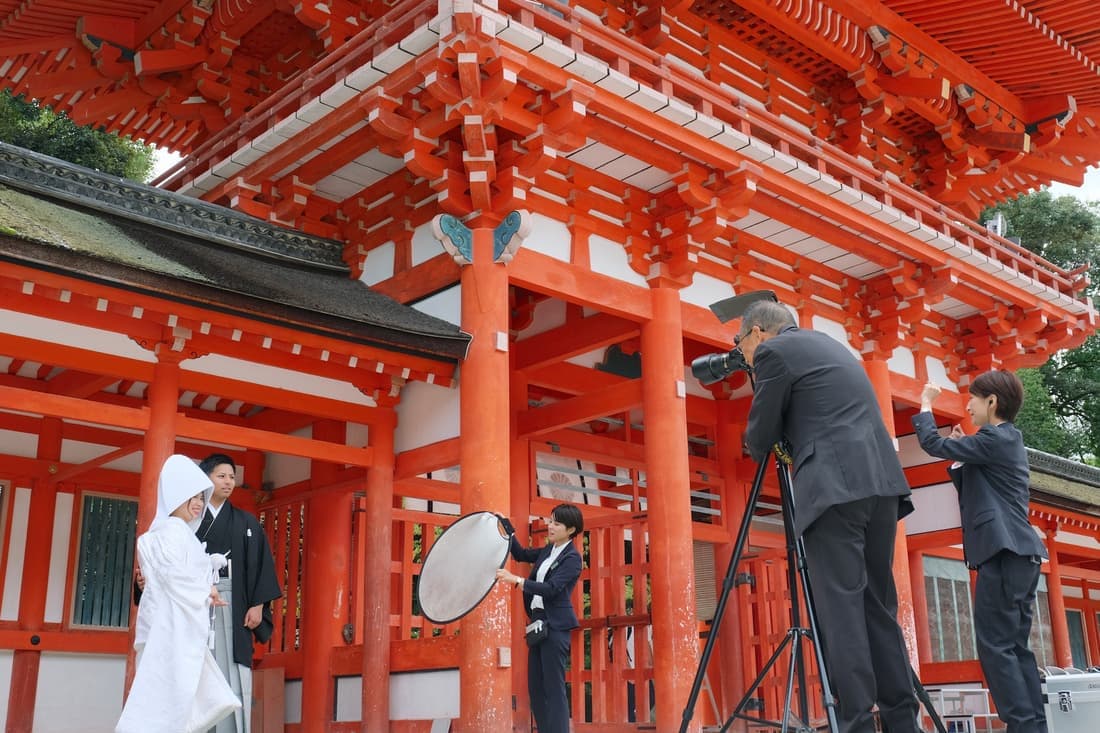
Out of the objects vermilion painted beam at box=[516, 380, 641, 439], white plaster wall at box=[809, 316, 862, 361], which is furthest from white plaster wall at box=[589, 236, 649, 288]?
white plaster wall at box=[809, 316, 862, 361]

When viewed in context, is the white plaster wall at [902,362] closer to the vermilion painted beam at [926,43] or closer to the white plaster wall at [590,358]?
the vermilion painted beam at [926,43]

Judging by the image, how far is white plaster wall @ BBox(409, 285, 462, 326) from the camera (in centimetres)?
858

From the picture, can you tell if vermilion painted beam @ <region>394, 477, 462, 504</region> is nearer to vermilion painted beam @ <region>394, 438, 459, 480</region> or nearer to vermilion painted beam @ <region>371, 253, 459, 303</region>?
vermilion painted beam @ <region>394, 438, 459, 480</region>

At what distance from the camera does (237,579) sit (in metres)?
6.03

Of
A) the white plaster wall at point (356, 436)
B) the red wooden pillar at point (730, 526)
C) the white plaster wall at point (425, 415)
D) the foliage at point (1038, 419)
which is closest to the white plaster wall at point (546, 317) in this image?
the white plaster wall at point (425, 415)

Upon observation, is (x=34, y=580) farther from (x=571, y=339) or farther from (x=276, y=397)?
(x=571, y=339)

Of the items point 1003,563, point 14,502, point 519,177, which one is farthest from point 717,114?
point 14,502

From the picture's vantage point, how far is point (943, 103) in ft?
40.9

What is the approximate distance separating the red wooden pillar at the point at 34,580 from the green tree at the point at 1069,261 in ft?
67.9

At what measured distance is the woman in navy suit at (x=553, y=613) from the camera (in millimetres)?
6586

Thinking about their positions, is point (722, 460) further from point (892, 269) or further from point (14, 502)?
point (14, 502)

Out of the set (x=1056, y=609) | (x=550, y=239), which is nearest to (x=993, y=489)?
(x=550, y=239)

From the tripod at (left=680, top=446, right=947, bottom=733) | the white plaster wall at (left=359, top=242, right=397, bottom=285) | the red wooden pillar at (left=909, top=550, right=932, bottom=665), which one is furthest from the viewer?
the red wooden pillar at (left=909, top=550, right=932, bottom=665)

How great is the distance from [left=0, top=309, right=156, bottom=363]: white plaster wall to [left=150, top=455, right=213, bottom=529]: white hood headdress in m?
2.73
